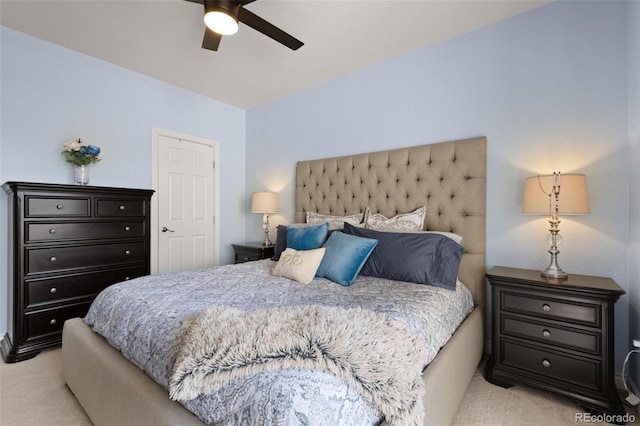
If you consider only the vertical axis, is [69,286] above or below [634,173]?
below

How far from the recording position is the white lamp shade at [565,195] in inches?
67.4

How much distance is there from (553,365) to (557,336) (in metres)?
0.17

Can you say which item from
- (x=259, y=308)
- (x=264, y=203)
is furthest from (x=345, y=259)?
(x=264, y=203)

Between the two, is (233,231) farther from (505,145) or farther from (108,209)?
(505,145)

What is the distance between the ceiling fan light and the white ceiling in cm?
42

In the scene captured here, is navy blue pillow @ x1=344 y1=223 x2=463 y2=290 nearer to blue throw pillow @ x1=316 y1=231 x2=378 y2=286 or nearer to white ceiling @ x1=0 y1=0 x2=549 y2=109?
blue throw pillow @ x1=316 y1=231 x2=378 y2=286

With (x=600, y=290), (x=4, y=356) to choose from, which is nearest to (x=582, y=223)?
(x=600, y=290)

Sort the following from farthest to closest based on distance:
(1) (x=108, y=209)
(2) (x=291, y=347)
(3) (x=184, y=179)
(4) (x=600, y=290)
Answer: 1. (3) (x=184, y=179)
2. (1) (x=108, y=209)
3. (4) (x=600, y=290)
4. (2) (x=291, y=347)

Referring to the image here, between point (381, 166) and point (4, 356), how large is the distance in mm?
3395

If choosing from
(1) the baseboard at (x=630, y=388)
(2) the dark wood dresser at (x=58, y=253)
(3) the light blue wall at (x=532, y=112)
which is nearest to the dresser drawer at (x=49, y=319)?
(2) the dark wood dresser at (x=58, y=253)

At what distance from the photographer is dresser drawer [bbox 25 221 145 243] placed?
231cm

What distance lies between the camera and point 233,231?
4.16m

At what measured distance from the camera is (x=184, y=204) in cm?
365

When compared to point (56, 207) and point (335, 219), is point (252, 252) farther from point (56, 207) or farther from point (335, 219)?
point (56, 207)
